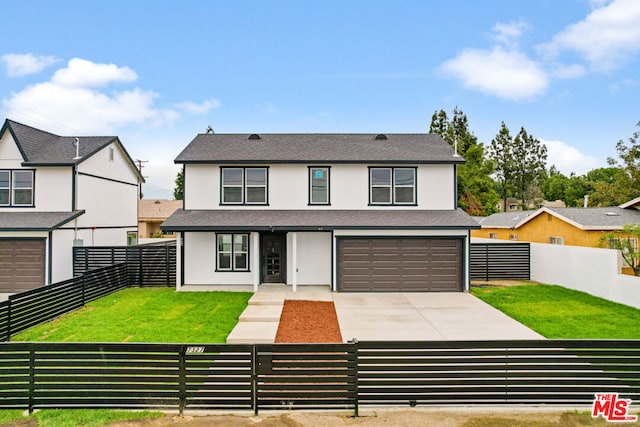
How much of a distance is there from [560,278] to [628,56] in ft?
61.2

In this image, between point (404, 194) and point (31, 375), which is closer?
point (31, 375)

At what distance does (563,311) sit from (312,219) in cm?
879

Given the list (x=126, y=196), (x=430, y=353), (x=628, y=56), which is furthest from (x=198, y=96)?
(x=628, y=56)

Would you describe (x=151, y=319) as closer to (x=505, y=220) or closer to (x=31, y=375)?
(x=31, y=375)

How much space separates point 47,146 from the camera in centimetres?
1669

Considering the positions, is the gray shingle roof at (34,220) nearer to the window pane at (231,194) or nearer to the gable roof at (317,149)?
the gable roof at (317,149)

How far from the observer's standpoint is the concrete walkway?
8.51 meters

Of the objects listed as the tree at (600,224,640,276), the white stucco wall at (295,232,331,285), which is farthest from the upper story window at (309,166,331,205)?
the tree at (600,224,640,276)

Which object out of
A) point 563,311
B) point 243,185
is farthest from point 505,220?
point 243,185

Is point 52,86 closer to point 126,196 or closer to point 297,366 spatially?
point 126,196

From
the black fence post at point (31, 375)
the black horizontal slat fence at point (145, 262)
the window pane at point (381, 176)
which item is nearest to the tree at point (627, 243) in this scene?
the window pane at point (381, 176)

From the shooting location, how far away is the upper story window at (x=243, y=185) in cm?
1506

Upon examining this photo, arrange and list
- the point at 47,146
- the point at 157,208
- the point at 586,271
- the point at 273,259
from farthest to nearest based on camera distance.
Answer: the point at 157,208, the point at 47,146, the point at 273,259, the point at 586,271

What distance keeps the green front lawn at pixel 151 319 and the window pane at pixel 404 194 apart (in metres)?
7.24
